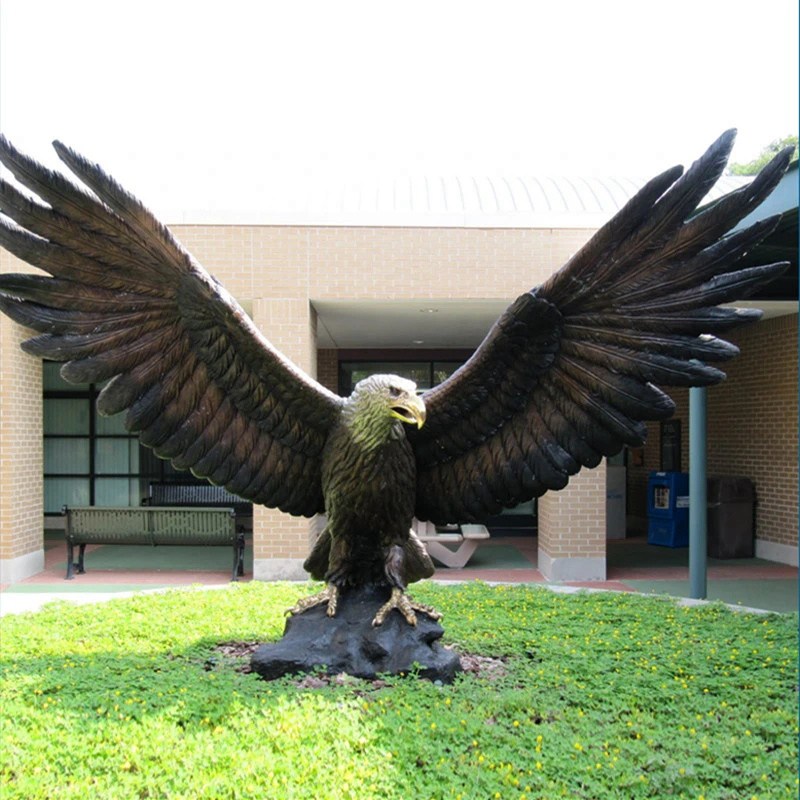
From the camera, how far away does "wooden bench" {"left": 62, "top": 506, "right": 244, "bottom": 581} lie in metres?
9.69

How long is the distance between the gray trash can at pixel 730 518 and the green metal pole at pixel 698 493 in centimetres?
360

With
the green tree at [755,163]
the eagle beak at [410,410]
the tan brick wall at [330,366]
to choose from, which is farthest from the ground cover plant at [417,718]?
the green tree at [755,163]

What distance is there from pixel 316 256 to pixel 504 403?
5.23m

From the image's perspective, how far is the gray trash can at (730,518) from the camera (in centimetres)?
1110

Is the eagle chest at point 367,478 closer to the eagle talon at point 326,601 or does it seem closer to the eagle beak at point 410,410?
the eagle beak at point 410,410

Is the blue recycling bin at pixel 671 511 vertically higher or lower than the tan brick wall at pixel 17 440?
lower

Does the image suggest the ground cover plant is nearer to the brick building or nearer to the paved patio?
the paved patio

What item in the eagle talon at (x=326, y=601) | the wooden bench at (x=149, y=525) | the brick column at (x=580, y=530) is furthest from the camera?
the wooden bench at (x=149, y=525)

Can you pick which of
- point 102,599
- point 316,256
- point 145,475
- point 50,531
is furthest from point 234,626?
point 50,531

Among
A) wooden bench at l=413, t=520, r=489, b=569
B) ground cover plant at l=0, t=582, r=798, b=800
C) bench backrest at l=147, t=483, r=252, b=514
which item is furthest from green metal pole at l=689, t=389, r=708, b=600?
bench backrest at l=147, t=483, r=252, b=514

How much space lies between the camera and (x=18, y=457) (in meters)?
9.21

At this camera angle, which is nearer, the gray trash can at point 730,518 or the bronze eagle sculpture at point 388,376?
the bronze eagle sculpture at point 388,376

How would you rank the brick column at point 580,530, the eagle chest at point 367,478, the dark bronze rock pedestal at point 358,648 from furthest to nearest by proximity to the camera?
the brick column at point 580,530 → the dark bronze rock pedestal at point 358,648 → the eagle chest at point 367,478

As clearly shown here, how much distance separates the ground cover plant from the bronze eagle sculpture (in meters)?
0.86
